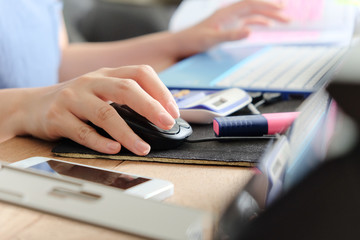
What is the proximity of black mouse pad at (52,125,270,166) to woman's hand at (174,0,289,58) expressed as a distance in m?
0.48

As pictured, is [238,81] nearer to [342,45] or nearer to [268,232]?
[342,45]

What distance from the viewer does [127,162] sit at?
1.55 ft

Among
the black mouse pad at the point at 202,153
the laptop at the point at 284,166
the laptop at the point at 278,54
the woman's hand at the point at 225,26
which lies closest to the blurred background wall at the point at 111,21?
the laptop at the point at 278,54

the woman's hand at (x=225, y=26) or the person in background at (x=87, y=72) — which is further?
the woman's hand at (x=225, y=26)

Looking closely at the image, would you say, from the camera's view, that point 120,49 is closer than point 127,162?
No

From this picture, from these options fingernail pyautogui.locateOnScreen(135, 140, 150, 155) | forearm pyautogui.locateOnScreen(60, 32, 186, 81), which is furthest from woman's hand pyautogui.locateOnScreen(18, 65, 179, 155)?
forearm pyautogui.locateOnScreen(60, 32, 186, 81)

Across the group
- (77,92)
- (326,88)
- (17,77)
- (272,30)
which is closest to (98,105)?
(77,92)

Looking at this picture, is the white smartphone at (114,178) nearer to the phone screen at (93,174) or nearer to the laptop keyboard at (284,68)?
the phone screen at (93,174)

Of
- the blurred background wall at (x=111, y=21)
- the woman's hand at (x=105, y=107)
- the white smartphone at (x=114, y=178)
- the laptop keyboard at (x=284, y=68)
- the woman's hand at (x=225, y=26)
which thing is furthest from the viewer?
the blurred background wall at (x=111, y=21)

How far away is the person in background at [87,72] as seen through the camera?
19.4 inches

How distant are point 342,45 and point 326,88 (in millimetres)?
647

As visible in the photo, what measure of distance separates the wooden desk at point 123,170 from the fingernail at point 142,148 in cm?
1

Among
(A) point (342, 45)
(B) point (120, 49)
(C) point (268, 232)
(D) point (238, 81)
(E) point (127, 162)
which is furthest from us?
(B) point (120, 49)

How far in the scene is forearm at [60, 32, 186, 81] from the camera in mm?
991
